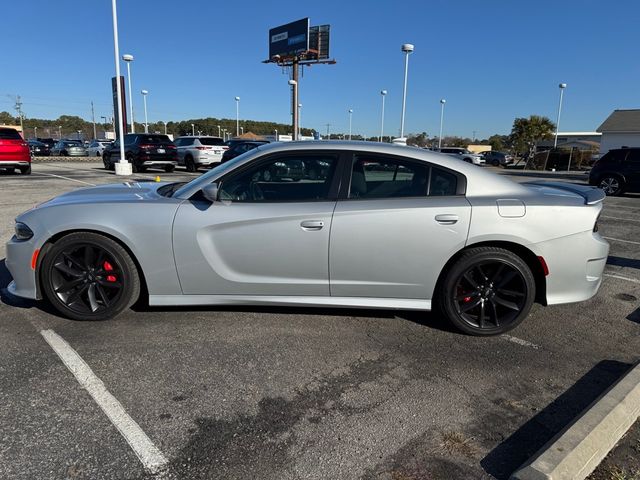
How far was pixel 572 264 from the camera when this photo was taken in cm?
356

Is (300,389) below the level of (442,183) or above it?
below

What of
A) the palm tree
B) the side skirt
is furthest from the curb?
the palm tree

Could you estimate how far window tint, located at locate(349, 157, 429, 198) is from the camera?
11.8 feet

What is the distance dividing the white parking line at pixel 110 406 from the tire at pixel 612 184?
1625 centimetres

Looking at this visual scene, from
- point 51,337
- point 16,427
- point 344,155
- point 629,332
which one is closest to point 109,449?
point 16,427

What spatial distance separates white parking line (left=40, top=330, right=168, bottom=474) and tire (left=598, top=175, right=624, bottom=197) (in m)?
16.2

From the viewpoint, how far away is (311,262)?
3.51m

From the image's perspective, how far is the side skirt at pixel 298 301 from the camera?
3619mm

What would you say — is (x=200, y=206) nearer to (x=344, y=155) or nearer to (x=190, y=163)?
(x=344, y=155)

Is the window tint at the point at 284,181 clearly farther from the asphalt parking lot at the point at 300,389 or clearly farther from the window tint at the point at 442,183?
the asphalt parking lot at the point at 300,389

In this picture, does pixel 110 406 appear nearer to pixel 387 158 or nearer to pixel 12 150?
pixel 387 158

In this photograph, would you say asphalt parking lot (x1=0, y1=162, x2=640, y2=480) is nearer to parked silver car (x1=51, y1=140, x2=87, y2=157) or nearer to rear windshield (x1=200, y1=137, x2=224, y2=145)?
rear windshield (x1=200, y1=137, x2=224, y2=145)

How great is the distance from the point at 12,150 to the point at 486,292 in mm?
16846

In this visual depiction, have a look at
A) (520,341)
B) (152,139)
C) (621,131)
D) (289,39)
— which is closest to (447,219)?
(520,341)
